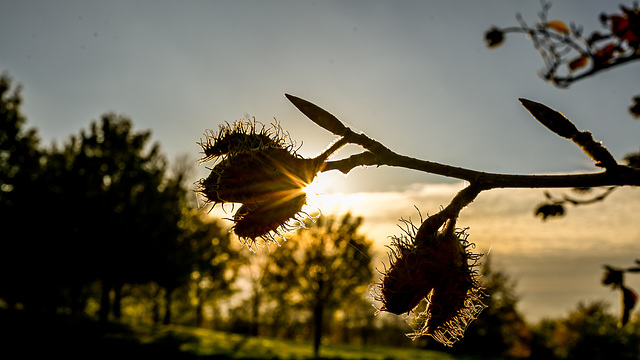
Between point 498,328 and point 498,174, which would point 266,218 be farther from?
point 498,328

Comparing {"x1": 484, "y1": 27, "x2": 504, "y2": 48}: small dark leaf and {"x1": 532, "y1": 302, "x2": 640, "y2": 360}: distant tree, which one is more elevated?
{"x1": 484, "y1": 27, "x2": 504, "y2": 48}: small dark leaf

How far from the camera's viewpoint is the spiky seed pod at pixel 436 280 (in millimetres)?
1623

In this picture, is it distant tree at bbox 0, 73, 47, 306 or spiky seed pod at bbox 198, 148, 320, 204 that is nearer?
spiky seed pod at bbox 198, 148, 320, 204

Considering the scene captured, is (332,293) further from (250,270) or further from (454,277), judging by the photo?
(454,277)

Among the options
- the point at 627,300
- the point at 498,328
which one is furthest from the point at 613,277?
the point at 498,328

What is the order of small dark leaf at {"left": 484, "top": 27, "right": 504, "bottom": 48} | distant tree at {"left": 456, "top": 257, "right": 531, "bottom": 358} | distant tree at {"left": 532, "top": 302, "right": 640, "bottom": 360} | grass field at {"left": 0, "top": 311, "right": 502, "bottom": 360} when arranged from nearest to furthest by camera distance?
small dark leaf at {"left": 484, "top": 27, "right": 504, "bottom": 48} < grass field at {"left": 0, "top": 311, "right": 502, "bottom": 360} < distant tree at {"left": 532, "top": 302, "right": 640, "bottom": 360} < distant tree at {"left": 456, "top": 257, "right": 531, "bottom": 358}

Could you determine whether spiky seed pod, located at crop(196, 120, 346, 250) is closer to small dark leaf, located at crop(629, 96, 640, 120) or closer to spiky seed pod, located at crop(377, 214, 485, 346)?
spiky seed pod, located at crop(377, 214, 485, 346)

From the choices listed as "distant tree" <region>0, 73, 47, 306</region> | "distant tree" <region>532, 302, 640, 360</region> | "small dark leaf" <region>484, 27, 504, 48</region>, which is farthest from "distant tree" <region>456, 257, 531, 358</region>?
"small dark leaf" <region>484, 27, 504, 48</region>

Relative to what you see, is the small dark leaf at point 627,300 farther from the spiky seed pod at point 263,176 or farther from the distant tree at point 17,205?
the distant tree at point 17,205

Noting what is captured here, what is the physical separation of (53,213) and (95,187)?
9.31 ft

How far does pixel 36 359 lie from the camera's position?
70.0 feet

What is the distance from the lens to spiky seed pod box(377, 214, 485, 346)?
162 cm

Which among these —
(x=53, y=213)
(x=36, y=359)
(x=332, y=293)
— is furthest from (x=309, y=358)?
(x=53, y=213)

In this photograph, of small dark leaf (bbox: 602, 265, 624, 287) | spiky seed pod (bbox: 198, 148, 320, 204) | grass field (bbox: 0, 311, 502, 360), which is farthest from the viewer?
grass field (bbox: 0, 311, 502, 360)
